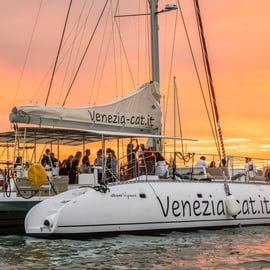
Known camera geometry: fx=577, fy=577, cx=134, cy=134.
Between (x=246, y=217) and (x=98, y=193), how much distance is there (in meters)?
6.07

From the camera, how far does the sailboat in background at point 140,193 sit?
14.8 meters

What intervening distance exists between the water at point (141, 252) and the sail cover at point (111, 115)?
11.5 ft

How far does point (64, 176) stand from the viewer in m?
17.2

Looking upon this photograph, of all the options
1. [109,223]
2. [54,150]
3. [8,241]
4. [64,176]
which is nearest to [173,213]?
[109,223]

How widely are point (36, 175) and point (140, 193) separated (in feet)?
9.38

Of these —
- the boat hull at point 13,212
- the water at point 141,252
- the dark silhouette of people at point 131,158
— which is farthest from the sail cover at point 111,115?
the water at point 141,252

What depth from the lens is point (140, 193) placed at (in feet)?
51.7

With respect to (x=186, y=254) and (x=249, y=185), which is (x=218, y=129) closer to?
(x=249, y=185)

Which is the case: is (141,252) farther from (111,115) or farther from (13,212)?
(111,115)

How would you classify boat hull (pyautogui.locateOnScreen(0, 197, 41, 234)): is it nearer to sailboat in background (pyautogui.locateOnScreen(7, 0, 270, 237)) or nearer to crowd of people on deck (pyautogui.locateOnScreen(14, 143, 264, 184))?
sailboat in background (pyautogui.locateOnScreen(7, 0, 270, 237))

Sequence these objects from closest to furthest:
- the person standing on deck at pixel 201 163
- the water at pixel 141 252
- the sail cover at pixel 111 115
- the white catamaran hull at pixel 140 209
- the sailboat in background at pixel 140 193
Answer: the water at pixel 141 252
the white catamaran hull at pixel 140 209
the sailboat in background at pixel 140 193
the sail cover at pixel 111 115
the person standing on deck at pixel 201 163

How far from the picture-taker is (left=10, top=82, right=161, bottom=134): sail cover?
54.4 feet

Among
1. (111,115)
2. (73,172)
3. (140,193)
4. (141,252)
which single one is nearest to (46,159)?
(73,172)

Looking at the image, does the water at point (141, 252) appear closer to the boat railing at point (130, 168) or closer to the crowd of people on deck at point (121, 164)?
the boat railing at point (130, 168)
